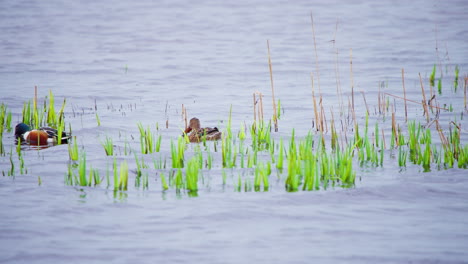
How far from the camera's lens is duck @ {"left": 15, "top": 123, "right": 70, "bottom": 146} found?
29.2 ft

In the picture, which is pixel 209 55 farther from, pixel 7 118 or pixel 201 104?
pixel 7 118

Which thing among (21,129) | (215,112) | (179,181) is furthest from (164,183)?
(215,112)

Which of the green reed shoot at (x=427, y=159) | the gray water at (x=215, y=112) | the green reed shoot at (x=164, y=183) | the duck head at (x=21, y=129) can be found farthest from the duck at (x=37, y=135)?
the green reed shoot at (x=427, y=159)

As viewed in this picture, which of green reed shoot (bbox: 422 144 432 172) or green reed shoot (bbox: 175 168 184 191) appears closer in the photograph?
green reed shoot (bbox: 175 168 184 191)

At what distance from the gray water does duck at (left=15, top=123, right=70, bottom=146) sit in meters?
0.33

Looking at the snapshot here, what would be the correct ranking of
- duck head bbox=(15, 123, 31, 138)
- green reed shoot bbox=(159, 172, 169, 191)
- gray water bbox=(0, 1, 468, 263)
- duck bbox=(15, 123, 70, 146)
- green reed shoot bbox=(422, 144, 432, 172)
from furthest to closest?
duck head bbox=(15, 123, 31, 138) → duck bbox=(15, 123, 70, 146) → green reed shoot bbox=(422, 144, 432, 172) → green reed shoot bbox=(159, 172, 169, 191) → gray water bbox=(0, 1, 468, 263)

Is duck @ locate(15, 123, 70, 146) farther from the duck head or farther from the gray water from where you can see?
the gray water

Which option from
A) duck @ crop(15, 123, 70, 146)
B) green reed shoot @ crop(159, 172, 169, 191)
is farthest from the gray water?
duck @ crop(15, 123, 70, 146)

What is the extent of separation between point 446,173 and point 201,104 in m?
6.73

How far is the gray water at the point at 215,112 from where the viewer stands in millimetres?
5074

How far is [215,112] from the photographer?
1198cm

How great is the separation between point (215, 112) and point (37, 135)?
12.5ft

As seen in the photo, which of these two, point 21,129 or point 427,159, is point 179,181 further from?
point 21,129

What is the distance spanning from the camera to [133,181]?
6.79 m
